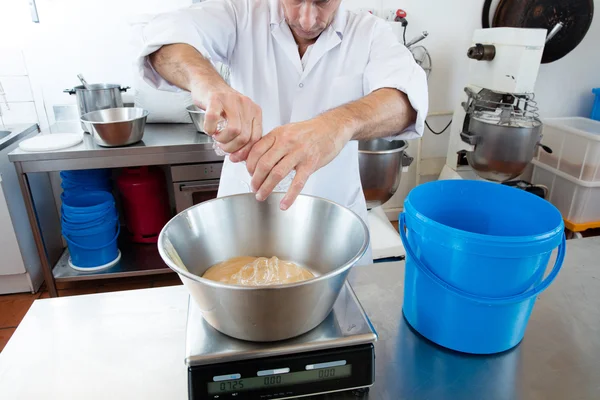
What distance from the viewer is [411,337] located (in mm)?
890

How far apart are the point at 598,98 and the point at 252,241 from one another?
3.35m

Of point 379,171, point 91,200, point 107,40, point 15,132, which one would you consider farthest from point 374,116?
point 15,132

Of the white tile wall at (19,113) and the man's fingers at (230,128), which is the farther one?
the white tile wall at (19,113)

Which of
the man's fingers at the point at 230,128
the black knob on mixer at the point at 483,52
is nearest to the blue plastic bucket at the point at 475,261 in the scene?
the man's fingers at the point at 230,128

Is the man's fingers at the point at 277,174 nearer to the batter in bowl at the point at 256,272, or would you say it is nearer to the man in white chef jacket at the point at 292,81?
the man in white chef jacket at the point at 292,81

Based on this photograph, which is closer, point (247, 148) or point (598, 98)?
point (247, 148)

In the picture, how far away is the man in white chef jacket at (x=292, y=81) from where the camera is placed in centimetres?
76

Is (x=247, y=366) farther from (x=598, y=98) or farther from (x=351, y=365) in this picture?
(x=598, y=98)

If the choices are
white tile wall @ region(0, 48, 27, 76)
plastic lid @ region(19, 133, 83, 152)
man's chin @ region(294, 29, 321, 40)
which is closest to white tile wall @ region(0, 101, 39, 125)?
white tile wall @ region(0, 48, 27, 76)

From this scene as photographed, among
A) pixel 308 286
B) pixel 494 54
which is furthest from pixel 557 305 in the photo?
pixel 494 54

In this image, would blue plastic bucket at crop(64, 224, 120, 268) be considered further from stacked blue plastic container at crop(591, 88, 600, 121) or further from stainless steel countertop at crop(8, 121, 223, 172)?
stacked blue plastic container at crop(591, 88, 600, 121)

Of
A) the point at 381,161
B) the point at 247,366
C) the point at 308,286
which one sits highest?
the point at 308,286

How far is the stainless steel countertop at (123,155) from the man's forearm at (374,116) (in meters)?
1.35

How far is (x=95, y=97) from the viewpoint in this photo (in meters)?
2.32
